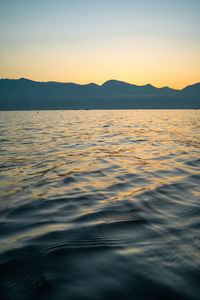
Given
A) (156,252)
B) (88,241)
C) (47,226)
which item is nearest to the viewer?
(156,252)

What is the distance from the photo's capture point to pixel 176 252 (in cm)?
255

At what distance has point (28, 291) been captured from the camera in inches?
77.3

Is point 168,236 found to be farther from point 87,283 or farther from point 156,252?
point 87,283

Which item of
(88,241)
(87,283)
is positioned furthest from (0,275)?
(88,241)

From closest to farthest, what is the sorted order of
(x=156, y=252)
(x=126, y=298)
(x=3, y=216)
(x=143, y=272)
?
1. (x=126, y=298)
2. (x=143, y=272)
3. (x=156, y=252)
4. (x=3, y=216)

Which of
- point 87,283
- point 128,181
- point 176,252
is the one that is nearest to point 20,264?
point 87,283

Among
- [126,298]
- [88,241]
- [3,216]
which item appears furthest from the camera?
[3,216]

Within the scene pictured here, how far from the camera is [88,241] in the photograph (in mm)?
2848

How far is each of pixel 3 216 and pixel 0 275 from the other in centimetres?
160

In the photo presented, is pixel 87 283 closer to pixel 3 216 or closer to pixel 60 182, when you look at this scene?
pixel 3 216

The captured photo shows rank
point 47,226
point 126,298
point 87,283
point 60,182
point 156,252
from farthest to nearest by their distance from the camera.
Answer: point 60,182 < point 47,226 < point 156,252 < point 87,283 < point 126,298

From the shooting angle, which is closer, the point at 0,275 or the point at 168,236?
the point at 0,275

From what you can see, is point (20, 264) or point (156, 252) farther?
point (156, 252)

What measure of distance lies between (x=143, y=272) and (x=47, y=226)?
1.65m
